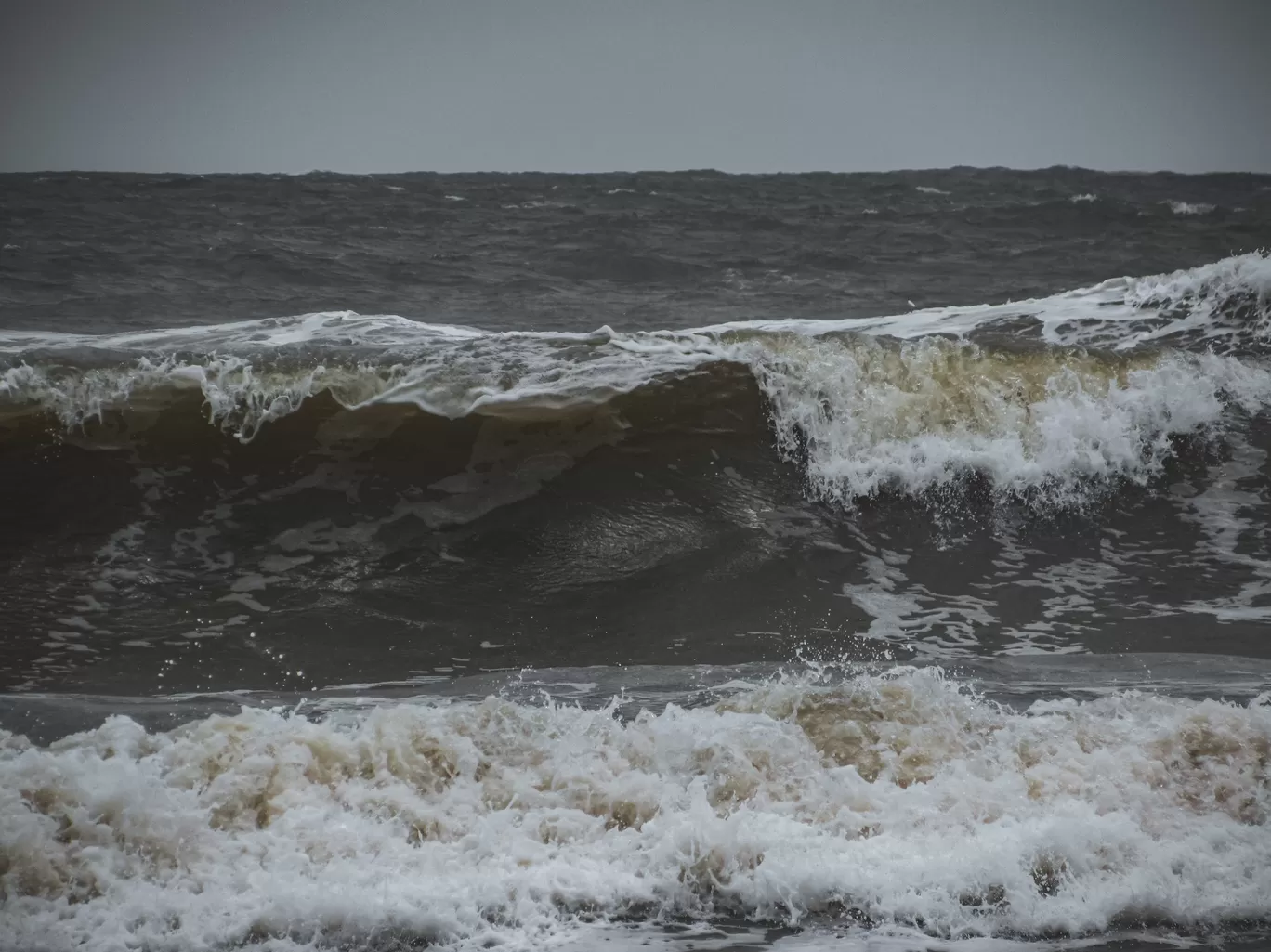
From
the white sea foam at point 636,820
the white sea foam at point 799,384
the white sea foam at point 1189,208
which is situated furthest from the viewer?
the white sea foam at point 1189,208

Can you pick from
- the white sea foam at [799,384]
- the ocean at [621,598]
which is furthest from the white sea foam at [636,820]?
the white sea foam at [799,384]

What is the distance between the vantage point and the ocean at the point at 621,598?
1.81m

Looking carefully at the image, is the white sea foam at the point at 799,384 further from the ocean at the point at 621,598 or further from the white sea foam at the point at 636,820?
the white sea foam at the point at 636,820

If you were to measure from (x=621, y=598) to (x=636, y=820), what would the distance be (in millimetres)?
1388

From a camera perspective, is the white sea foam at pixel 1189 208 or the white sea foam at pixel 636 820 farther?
the white sea foam at pixel 1189 208

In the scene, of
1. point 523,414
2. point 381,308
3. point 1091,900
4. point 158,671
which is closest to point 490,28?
point 381,308

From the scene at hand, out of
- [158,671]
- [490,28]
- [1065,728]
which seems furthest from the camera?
[490,28]

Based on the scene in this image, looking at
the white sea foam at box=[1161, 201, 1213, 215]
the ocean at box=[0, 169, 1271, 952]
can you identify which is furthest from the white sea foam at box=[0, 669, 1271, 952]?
the white sea foam at box=[1161, 201, 1213, 215]

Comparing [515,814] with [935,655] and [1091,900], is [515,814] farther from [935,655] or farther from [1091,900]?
[935,655]

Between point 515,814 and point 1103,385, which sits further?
point 1103,385

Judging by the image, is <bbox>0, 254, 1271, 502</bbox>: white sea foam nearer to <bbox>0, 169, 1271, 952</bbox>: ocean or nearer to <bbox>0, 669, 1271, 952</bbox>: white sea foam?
<bbox>0, 169, 1271, 952</bbox>: ocean

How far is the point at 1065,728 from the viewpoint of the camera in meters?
2.29

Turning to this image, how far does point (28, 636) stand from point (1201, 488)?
4.11m

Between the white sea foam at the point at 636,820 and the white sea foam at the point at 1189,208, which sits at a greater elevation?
the white sea foam at the point at 1189,208
